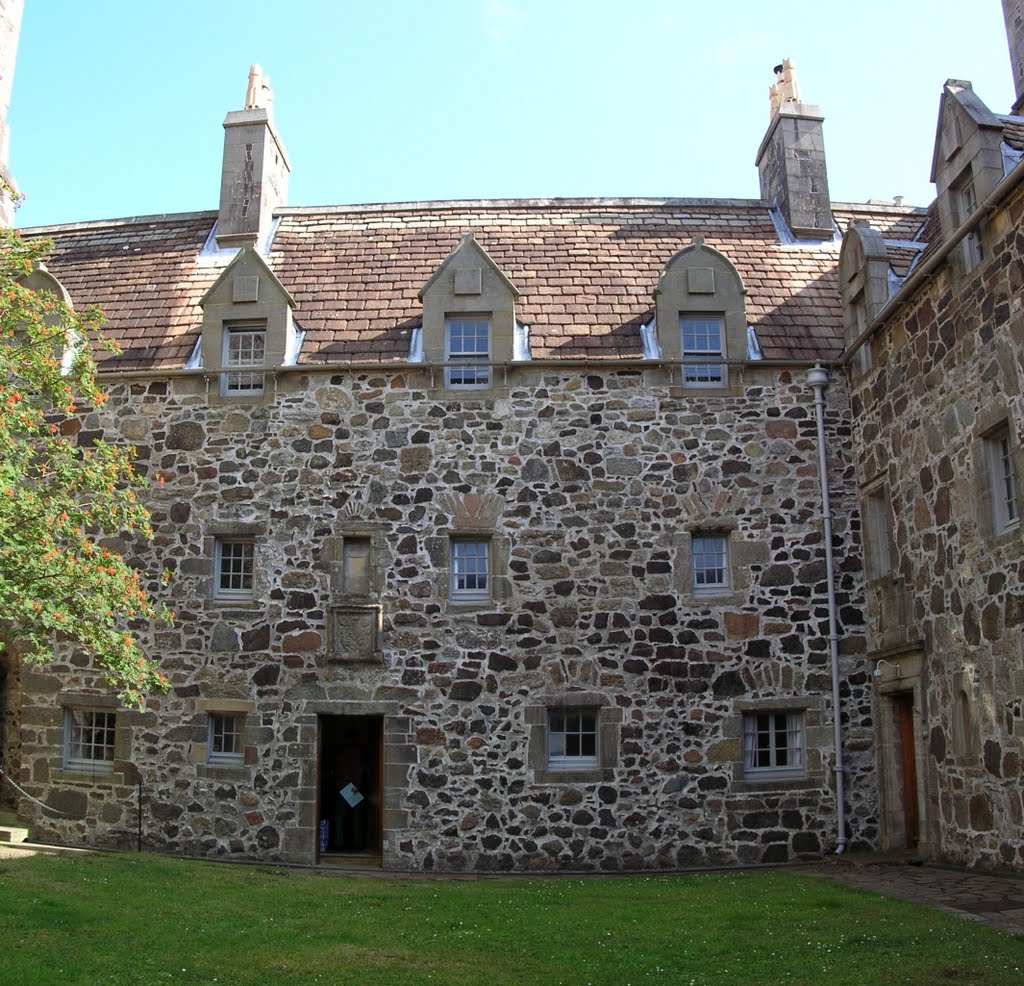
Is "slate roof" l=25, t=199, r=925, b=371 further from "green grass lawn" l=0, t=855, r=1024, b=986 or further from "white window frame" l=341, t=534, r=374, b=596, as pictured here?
"green grass lawn" l=0, t=855, r=1024, b=986

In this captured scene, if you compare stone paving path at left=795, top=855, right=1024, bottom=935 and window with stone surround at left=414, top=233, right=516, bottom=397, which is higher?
window with stone surround at left=414, top=233, right=516, bottom=397

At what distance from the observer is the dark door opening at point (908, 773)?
1380cm

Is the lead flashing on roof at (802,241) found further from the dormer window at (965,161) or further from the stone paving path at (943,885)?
the stone paving path at (943,885)

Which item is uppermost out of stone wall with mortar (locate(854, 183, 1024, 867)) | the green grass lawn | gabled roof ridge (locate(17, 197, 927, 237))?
gabled roof ridge (locate(17, 197, 927, 237))

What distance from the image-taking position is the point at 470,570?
15.0 metres

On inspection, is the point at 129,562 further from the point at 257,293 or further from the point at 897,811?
the point at 897,811

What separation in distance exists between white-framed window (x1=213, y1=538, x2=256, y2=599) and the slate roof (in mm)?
2714

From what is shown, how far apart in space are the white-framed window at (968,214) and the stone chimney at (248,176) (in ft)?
35.4

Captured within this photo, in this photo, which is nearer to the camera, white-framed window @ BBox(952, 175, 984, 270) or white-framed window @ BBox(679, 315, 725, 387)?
white-framed window @ BBox(952, 175, 984, 270)

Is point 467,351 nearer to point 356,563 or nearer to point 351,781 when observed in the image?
point 356,563

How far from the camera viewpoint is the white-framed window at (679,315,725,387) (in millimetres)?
15461

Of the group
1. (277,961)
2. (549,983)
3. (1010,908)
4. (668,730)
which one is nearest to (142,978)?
(277,961)

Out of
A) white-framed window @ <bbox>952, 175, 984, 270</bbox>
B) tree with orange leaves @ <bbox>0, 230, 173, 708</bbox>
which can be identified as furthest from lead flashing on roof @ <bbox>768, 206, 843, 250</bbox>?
tree with orange leaves @ <bbox>0, 230, 173, 708</bbox>

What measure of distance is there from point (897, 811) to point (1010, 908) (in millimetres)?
4422
